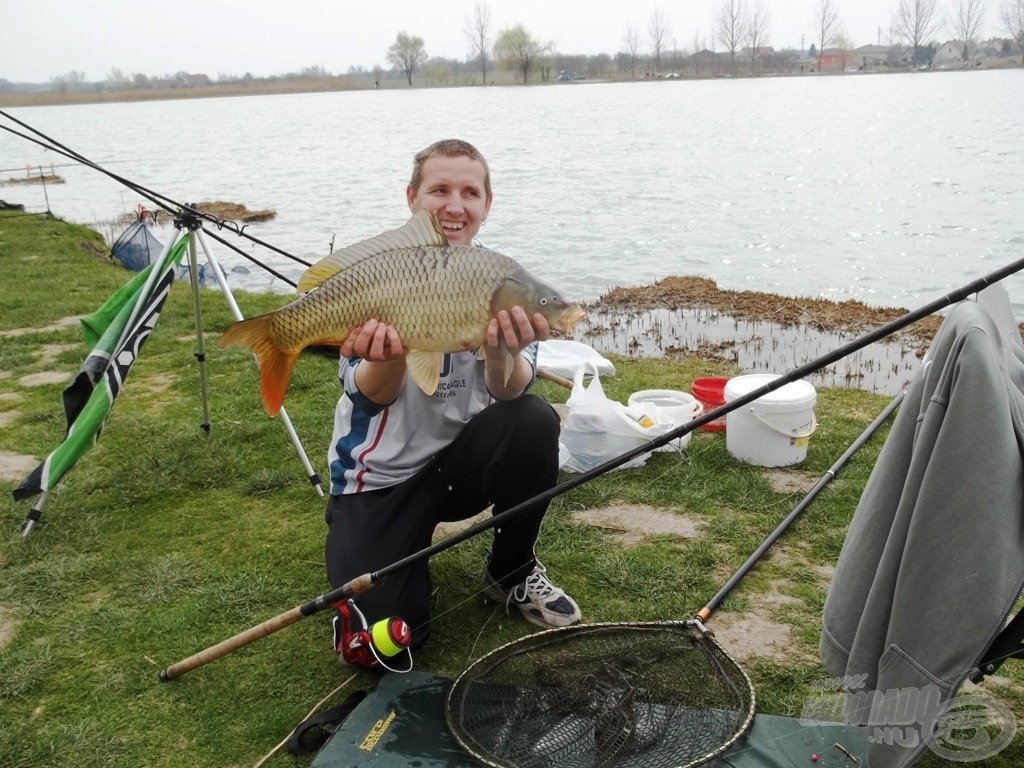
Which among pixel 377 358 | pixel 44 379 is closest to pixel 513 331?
pixel 377 358

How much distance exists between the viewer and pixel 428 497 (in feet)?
8.40

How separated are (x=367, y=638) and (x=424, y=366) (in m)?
0.77

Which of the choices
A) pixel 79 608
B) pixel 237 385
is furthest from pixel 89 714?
pixel 237 385

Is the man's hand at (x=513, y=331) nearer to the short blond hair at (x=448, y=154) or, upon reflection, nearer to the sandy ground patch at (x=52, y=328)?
the short blond hair at (x=448, y=154)

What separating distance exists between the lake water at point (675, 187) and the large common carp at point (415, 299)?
26.0ft

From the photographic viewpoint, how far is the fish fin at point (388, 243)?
7.19ft

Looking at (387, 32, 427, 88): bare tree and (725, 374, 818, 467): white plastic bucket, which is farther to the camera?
(387, 32, 427, 88): bare tree

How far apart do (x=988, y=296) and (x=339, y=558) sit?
182cm

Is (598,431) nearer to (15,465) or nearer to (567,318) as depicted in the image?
(567,318)

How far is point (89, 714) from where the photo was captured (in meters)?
2.27

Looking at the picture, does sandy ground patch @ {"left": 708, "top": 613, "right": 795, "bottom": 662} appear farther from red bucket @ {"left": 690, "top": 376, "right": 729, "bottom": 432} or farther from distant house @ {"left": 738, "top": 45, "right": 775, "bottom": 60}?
distant house @ {"left": 738, "top": 45, "right": 775, "bottom": 60}

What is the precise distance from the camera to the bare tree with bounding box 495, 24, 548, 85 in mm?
82719

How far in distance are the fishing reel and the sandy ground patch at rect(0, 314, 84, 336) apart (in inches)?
190

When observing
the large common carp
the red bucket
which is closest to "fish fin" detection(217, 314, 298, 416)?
the large common carp
